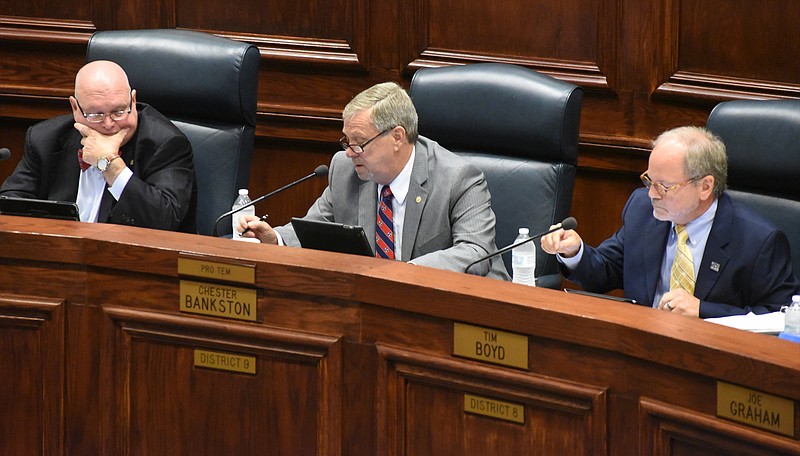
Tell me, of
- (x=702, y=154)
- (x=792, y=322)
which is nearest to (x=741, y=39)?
(x=702, y=154)

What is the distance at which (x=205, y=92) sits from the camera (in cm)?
312

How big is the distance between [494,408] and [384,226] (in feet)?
3.45

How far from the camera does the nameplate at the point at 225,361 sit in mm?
2070

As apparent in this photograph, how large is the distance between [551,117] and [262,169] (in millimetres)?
1370

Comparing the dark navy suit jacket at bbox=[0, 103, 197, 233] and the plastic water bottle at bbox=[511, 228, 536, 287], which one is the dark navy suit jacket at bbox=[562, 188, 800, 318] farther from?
the dark navy suit jacket at bbox=[0, 103, 197, 233]

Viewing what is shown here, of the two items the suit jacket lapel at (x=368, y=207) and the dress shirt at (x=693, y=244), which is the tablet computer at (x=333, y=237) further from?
the dress shirt at (x=693, y=244)

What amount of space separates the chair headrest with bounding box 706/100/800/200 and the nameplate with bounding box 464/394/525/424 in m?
0.97

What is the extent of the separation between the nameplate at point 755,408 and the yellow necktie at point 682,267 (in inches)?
34.5

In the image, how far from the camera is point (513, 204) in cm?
290

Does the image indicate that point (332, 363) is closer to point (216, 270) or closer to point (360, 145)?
point (216, 270)

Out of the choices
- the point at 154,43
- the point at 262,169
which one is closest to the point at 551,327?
the point at 154,43

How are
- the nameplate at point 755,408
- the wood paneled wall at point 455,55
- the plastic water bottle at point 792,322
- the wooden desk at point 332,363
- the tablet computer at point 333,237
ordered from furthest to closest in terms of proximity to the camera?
1. the wood paneled wall at point 455,55
2. the tablet computer at point 333,237
3. the plastic water bottle at point 792,322
4. the wooden desk at point 332,363
5. the nameplate at point 755,408

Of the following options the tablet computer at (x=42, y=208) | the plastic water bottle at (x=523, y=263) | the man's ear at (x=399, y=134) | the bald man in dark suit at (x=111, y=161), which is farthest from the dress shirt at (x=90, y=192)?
the plastic water bottle at (x=523, y=263)

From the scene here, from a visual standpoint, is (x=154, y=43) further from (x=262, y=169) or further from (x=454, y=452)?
(x=454, y=452)
